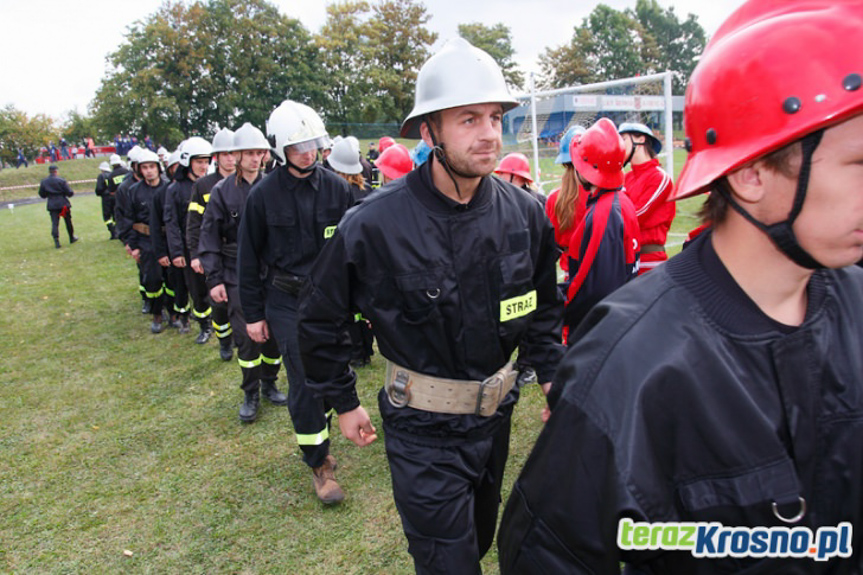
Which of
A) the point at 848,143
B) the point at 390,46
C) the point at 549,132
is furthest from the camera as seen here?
the point at 390,46

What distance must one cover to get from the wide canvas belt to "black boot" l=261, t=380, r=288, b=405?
3460 mm

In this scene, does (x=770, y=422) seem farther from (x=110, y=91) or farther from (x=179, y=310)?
(x=110, y=91)

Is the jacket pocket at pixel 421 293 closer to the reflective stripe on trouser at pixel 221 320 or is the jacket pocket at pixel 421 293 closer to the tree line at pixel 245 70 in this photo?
the reflective stripe on trouser at pixel 221 320

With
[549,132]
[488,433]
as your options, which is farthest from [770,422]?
[549,132]

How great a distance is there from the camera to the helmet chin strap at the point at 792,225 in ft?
3.56

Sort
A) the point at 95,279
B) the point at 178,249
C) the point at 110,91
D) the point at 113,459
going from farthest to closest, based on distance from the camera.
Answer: the point at 110,91 < the point at 95,279 < the point at 178,249 < the point at 113,459

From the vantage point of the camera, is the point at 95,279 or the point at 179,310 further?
the point at 95,279

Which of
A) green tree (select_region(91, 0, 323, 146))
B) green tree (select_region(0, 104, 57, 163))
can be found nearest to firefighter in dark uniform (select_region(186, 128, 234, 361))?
green tree (select_region(91, 0, 323, 146))

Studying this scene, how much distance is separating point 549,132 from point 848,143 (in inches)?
507

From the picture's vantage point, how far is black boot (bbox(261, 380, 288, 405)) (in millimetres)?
5547

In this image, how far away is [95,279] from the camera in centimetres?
1208

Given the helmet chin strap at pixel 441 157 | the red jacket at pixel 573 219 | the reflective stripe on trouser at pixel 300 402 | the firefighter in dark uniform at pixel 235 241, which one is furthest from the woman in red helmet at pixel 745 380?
the firefighter in dark uniform at pixel 235 241

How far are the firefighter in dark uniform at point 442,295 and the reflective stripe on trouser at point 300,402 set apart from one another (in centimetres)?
150

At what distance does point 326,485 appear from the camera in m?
3.90
